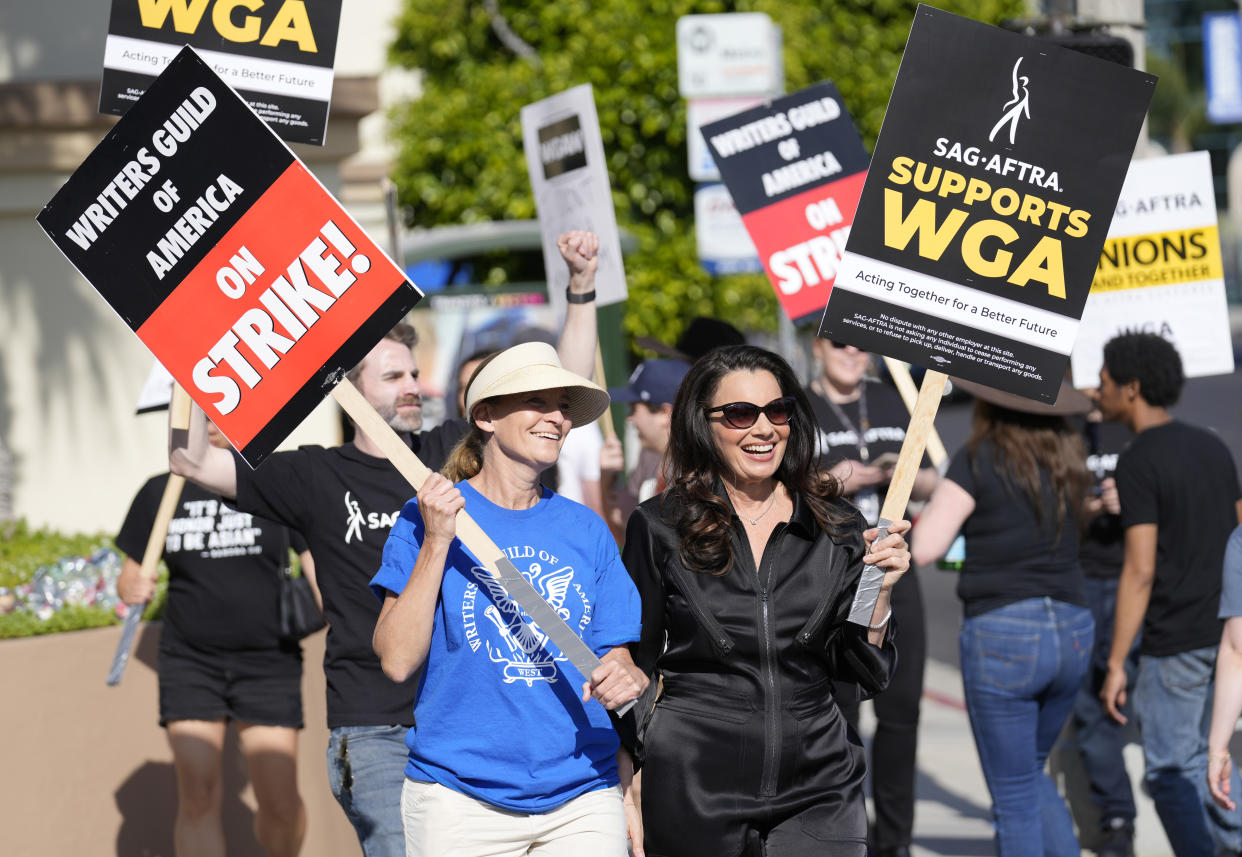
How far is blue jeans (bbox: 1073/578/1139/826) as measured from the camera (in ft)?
22.0

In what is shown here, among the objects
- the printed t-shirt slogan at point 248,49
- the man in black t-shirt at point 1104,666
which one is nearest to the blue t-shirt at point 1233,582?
the man in black t-shirt at point 1104,666

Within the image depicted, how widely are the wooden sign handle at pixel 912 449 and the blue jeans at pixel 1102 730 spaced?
2.91m

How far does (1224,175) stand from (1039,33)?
7569cm

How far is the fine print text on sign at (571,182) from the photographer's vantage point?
6.26 meters

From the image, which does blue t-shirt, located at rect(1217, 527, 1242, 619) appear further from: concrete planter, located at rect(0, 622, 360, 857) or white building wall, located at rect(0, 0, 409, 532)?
white building wall, located at rect(0, 0, 409, 532)

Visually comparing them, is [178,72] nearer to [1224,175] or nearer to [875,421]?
[875,421]

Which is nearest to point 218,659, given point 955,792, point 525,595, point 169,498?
point 169,498

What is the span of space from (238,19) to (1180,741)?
13.4ft

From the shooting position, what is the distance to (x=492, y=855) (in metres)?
3.90

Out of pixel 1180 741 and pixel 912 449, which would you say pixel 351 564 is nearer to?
pixel 912 449

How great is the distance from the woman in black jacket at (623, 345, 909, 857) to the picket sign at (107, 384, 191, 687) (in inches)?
56.1

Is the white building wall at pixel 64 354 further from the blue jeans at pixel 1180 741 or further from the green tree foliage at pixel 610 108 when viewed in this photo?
the green tree foliage at pixel 610 108

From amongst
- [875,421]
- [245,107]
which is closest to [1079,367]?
[875,421]

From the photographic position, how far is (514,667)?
3.93 meters
